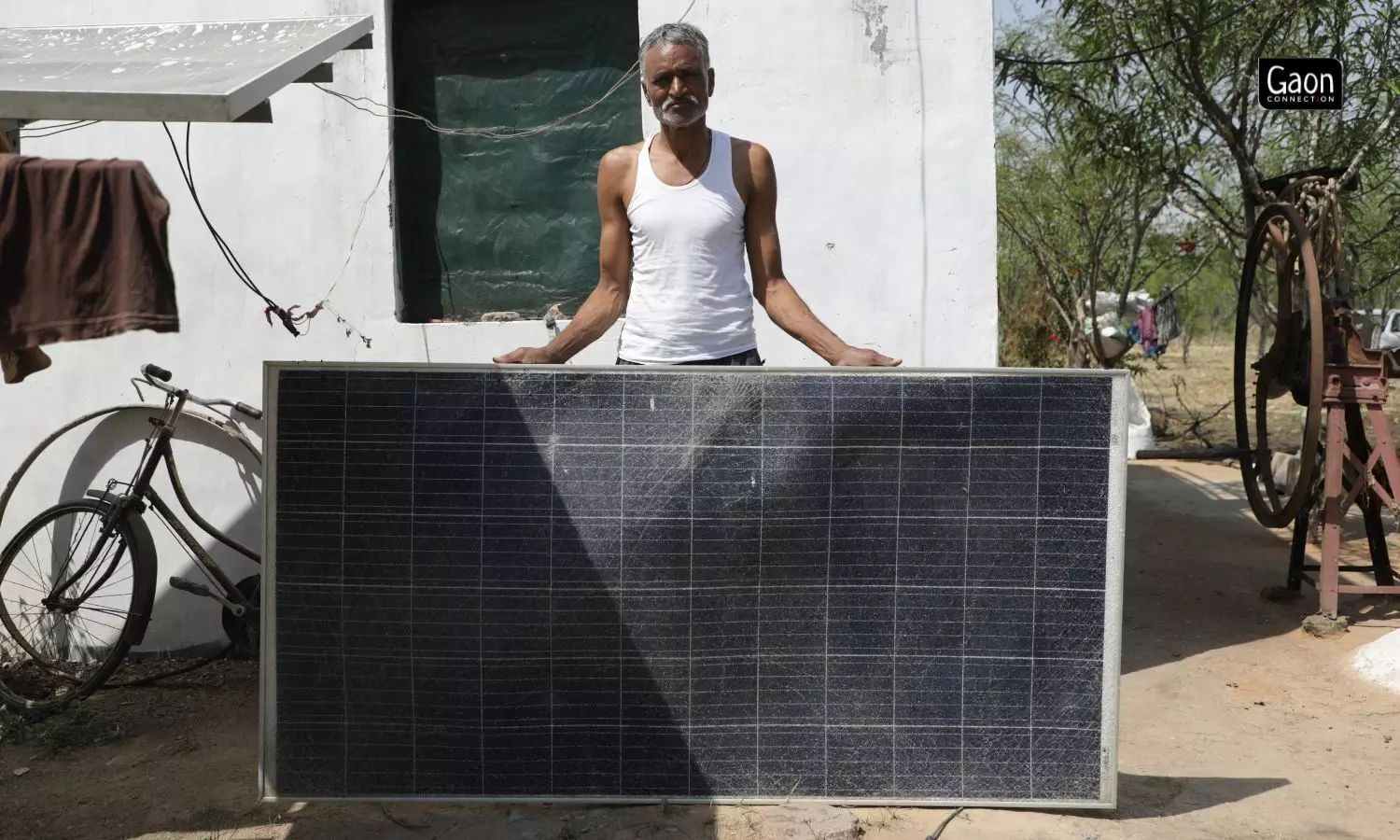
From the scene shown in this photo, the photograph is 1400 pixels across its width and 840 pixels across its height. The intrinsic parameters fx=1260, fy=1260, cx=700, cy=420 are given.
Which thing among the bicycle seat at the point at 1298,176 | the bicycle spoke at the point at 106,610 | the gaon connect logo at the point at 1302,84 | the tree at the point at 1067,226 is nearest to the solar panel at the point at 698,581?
the bicycle spoke at the point at 106,610

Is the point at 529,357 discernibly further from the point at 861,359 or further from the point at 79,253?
the point at 79,253

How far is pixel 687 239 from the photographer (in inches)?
141

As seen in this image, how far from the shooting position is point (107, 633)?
5492mm

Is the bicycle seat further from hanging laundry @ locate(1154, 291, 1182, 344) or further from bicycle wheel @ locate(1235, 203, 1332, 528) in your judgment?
hanging laundry @ locate(1154, 291, 1182, 344)

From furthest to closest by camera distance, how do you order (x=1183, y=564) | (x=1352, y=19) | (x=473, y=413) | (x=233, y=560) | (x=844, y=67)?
(x=1352, y=19) < (x=1183, y=564) < (x=233, y=560) < (x=844, y=67) < (x=473, y=413)

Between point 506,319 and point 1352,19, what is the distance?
21.0ft

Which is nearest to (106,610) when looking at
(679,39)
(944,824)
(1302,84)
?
(679,39)

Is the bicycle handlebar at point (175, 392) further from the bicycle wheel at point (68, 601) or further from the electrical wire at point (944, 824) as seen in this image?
the electrical wire at point (944, 824)

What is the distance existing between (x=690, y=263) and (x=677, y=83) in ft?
1.64

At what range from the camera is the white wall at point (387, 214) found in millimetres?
4906

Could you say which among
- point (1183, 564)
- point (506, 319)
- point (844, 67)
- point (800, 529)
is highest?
point (844, 67)

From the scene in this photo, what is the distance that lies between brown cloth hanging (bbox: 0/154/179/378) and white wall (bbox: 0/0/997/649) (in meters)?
1.42

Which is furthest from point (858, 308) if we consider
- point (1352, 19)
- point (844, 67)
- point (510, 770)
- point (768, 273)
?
point (1352, 19)

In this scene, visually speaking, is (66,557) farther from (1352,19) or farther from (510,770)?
(1352,19)
